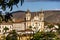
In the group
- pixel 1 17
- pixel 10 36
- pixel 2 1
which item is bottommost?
pixel 10 36

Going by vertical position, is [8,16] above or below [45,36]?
above

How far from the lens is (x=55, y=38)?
3287 millimetres

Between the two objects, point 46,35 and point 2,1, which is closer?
point 2,1

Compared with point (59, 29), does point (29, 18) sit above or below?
below

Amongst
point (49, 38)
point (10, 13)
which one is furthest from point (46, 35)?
point (10, 13)

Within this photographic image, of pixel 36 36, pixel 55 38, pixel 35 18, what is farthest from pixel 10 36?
pixel 35 18

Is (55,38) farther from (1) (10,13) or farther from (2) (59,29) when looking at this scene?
(1) (10,13)

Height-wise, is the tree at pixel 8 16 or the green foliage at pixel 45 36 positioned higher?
the tree at pixel 8 16

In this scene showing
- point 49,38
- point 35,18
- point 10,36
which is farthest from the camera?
point 35,18

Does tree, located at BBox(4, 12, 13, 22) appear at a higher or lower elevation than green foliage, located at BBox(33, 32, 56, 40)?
higher

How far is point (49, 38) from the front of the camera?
3.29m

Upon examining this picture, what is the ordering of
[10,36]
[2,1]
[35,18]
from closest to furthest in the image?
[2,1], [10,36], [35,18]

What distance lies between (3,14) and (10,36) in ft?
1.44

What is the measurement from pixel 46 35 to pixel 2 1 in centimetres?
76
